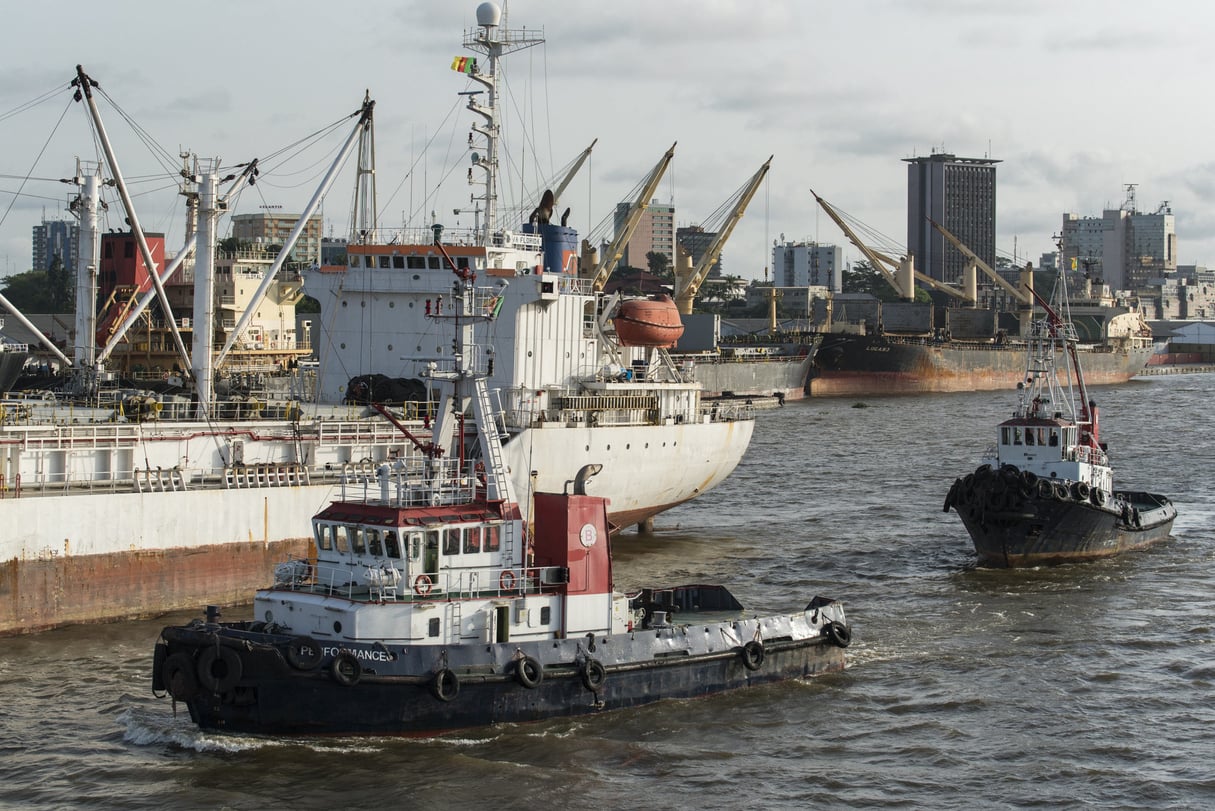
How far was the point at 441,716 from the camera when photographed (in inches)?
875

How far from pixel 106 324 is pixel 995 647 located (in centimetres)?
4518

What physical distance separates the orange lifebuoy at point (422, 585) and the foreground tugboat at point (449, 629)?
0.08 ft

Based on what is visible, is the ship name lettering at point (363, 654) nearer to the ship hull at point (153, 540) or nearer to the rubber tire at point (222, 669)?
the rubber tire at point (222, 669)

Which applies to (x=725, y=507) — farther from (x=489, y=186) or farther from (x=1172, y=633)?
(x=1172, y=633)

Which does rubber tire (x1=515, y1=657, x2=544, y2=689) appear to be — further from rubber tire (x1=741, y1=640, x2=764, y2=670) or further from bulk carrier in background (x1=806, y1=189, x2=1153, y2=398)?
bulk carrier in background (x1=806, y1=189, x2=1153, y2=398)

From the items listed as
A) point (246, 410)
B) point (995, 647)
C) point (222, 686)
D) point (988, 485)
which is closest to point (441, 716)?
point (222, 686)

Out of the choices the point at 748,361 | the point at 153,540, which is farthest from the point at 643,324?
the point at 748,361

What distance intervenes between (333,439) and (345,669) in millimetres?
14014

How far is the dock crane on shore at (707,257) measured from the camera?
106 m

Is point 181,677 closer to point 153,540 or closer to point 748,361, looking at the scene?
point 153,540

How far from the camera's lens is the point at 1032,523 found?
37.4 metres

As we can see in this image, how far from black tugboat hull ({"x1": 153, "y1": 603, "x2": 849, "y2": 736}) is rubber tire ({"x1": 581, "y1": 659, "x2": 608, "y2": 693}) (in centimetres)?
2

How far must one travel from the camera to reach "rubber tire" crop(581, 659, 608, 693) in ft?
76.1

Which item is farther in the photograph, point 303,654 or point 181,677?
point 181,677
